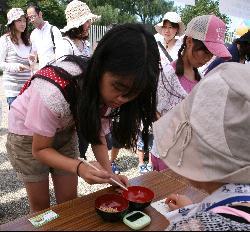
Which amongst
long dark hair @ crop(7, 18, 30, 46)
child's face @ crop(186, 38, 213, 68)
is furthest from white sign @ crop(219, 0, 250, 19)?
long dark hair @ crop(7, 18, 30, 46)

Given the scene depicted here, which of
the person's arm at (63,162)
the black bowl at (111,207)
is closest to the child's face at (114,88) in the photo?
the person's arm at (63,162)

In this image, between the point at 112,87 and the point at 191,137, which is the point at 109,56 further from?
the point at 191,137

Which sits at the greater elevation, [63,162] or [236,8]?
[236,8]

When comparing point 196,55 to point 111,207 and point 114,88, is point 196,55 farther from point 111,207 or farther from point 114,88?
point 111,207

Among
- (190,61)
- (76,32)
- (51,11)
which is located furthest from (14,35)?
(51,11)

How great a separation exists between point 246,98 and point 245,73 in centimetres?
10

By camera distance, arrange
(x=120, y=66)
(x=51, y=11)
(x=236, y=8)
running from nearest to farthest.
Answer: (x=120, y=66) → (x=236, y=8) → (x=51, y=11)

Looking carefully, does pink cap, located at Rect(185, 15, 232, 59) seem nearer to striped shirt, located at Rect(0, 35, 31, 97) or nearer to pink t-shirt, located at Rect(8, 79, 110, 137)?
pink t-shirt, located at Rect(8, 79, 110, 137)

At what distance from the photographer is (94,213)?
1276 mm

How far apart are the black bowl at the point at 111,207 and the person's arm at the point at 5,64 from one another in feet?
8.77

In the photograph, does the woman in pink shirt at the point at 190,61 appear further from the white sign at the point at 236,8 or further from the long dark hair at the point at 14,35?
the long dark hair at the point at 14,35

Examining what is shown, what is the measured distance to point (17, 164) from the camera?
169 cm

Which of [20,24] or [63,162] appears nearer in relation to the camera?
[63,162]

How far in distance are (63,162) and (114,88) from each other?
1.28 feet
